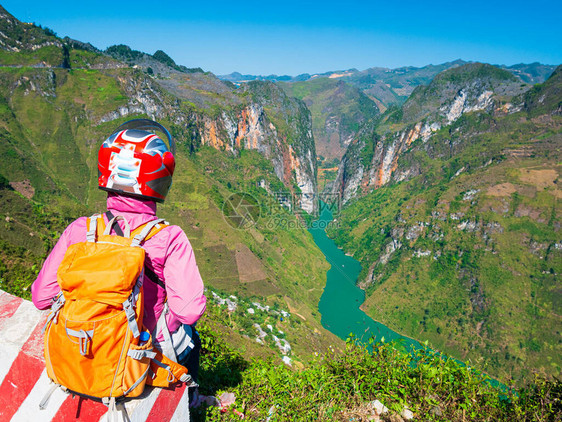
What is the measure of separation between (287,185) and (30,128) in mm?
88671

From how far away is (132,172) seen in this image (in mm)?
2525

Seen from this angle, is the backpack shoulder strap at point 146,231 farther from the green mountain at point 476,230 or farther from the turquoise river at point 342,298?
the turquoise river at point 342,298

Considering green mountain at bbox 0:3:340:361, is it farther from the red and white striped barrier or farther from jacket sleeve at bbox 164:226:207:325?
jacket sleeve at bbox 164:226:207:325

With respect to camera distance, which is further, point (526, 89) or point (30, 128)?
point (526, 89)

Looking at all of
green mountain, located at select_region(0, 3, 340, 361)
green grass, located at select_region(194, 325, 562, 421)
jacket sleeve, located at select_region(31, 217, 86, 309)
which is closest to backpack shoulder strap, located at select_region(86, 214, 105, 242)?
jacket sleeve, located at select_region(31, 217, 86, 309)

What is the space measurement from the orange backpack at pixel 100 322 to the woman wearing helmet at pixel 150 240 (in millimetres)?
264

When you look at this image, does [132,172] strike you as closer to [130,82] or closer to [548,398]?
[548,398]

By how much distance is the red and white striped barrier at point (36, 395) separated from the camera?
7.61 ft

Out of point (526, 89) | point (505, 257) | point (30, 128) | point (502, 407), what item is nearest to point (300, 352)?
point (502, 407)

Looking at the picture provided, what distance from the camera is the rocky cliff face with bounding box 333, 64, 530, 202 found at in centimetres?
11844

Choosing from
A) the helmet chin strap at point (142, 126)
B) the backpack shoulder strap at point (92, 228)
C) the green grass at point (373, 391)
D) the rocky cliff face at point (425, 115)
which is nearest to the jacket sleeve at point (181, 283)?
Result: the backpack shoulder strap at point (92, 228)

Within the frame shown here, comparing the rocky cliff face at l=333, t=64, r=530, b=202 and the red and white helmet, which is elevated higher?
the rocky cliff face at l=333, t=64, r=530, b=202

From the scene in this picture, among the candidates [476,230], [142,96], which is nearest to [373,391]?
[476,230]

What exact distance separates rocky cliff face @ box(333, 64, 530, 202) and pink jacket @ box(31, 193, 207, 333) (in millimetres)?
128417
